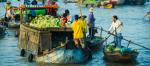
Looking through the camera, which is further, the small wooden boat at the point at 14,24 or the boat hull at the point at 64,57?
the small wooden boat at the point at 14,24

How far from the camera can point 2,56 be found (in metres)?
22.7

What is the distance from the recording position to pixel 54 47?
66.5ft

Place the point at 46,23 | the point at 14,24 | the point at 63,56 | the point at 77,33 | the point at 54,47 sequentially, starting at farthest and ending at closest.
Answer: the point at 14,24 < the point at 46,23 < the point at 54,47 < the point at 77,33 < the point at 63,56

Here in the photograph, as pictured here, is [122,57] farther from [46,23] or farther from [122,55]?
[46,23]

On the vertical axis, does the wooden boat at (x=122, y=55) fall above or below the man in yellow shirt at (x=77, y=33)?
below

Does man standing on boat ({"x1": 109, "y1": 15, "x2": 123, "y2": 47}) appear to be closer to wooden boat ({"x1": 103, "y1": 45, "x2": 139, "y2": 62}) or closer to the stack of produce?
wooden boat ({"x1": 103, "y1": 45, "x2": 139, "y2": 62})

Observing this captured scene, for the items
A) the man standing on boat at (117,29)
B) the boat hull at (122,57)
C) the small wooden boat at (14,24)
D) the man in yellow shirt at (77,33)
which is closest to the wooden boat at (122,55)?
the boat hull at (122,57)

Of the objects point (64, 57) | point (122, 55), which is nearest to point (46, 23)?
point (64, 57)

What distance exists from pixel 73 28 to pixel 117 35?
80.6 inches

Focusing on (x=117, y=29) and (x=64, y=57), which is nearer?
(x=64, y=57)

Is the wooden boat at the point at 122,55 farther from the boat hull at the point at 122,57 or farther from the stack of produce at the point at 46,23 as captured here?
the stack of produce at the point at 46,23

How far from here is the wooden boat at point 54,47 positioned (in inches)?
770

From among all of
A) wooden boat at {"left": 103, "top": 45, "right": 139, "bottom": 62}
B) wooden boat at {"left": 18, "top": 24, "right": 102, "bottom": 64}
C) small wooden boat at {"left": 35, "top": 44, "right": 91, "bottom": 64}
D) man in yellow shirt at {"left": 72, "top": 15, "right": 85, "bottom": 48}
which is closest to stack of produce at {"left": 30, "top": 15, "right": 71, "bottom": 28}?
wooden boat at {"left": 18, "top": 24, "right": 102, "bottom": 64}

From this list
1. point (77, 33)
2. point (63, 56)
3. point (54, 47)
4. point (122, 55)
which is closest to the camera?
point (63, 56)
